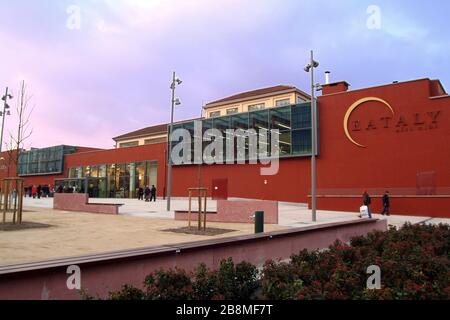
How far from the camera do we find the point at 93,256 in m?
5.81

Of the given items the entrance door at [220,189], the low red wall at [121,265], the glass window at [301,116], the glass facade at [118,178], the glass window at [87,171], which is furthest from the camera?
the glass window at [87,171]

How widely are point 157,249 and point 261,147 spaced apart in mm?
31573

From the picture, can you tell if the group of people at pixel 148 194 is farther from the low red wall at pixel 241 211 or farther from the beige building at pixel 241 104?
the low red wall at pixel 241 211

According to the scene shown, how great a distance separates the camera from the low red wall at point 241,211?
18141mm

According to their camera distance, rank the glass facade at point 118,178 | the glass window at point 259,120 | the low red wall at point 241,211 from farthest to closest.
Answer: the glass facade at point 118,178, the glass window at point 259,120, the low red wall at point 241,211

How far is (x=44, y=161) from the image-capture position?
214 feet

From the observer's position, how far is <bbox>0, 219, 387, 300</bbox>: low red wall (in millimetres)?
4695

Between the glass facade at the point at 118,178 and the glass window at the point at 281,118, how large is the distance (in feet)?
54.2

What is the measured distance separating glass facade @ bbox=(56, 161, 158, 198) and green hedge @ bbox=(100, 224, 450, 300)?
136 ft

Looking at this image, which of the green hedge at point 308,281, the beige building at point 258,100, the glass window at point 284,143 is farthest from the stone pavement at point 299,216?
the beige building at point 258,100

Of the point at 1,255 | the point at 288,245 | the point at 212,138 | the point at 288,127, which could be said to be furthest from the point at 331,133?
the point at 1,255

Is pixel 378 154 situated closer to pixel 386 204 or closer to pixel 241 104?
pixel 386 204

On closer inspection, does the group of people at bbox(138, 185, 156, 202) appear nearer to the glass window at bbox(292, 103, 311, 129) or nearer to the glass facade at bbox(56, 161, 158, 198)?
the glass facade at bbox(56, 161, 158, 198)

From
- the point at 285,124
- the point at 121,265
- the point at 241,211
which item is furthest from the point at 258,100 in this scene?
the point at 121,265
